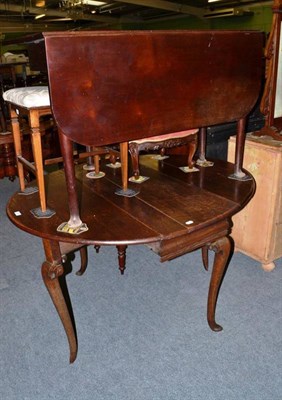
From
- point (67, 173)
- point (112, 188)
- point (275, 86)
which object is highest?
point (275, 86)

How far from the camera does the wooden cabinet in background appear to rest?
2041 mm

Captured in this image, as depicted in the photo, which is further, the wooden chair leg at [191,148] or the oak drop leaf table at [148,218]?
the wooden chair leg at [191,148]

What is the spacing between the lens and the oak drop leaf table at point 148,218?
Answer: 1.34 meters

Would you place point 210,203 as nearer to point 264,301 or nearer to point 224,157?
point 264,301

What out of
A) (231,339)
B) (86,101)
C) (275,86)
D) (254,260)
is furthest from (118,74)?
(254,260)

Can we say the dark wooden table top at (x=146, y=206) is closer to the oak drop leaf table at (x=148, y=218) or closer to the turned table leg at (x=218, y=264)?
the oak drop leaf table at (x=148, y=218)

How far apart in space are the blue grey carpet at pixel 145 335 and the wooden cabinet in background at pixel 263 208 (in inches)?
4.2

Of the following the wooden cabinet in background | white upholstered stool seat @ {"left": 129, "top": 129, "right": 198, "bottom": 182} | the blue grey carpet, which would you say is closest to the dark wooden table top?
white upholstered stool seat @ {"left": 129, "top": 129, "right": 198, "bottom": 182}

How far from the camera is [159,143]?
1760mm

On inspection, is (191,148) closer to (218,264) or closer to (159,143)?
(159,143)

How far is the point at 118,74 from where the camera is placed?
121cm

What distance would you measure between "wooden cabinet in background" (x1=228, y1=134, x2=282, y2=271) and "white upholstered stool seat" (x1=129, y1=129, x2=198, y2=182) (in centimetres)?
41

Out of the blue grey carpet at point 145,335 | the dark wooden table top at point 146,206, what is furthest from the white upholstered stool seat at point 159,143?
the blue grey carpet at point 145,335

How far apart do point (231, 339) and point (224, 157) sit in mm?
1441
